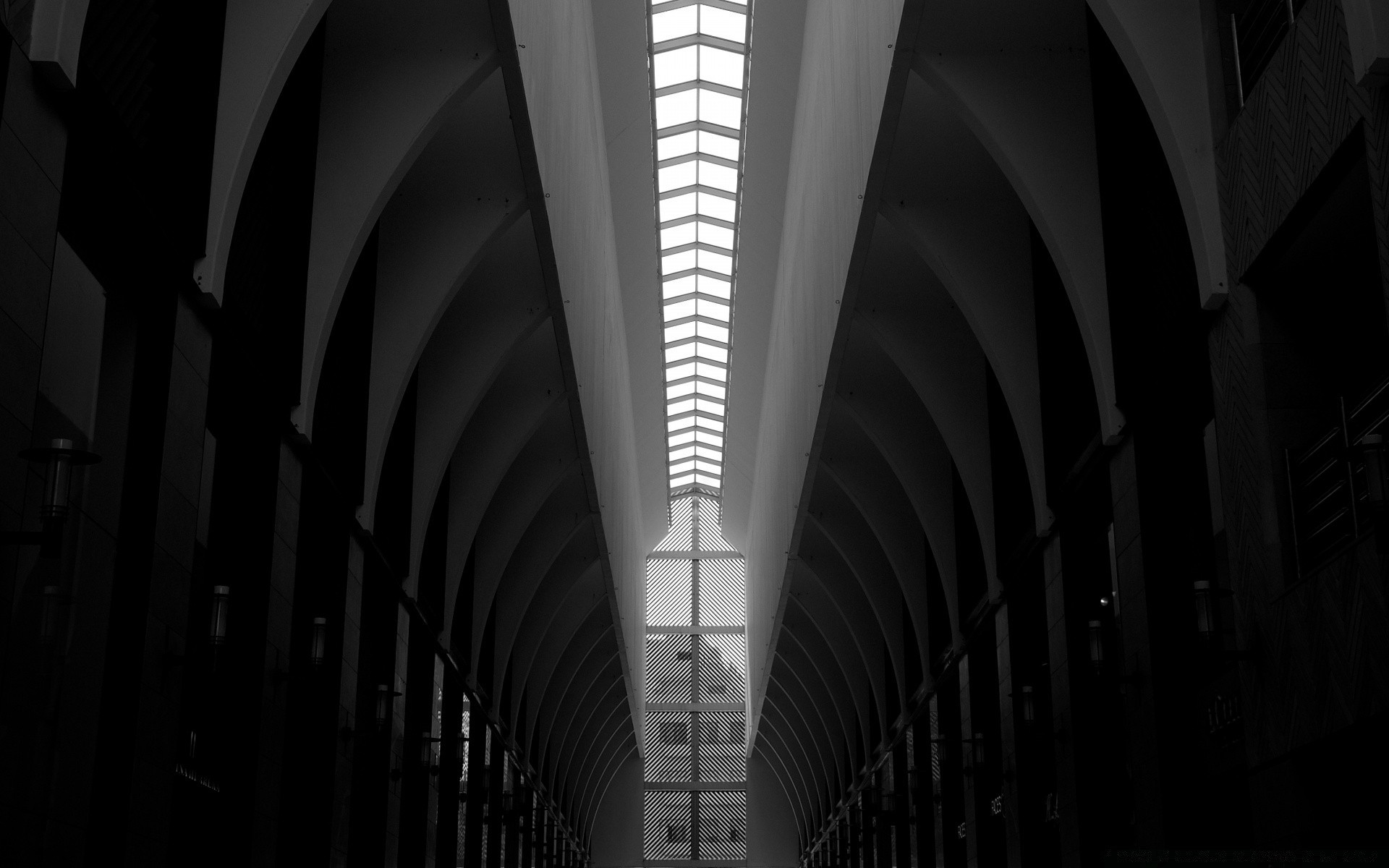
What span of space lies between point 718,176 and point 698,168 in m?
0.54

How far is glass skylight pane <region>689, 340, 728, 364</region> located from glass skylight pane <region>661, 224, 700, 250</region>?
284 inches

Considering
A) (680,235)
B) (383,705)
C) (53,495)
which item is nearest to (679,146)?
(680,235)

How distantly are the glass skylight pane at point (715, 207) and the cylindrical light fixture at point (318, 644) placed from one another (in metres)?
19.1

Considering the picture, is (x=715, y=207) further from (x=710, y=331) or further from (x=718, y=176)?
(x=710, y=331)

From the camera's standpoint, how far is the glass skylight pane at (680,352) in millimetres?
41719

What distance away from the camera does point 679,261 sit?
3544cm

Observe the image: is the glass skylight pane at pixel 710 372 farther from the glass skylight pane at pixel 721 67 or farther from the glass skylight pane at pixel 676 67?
the glass skylight pane at pixel 676 67

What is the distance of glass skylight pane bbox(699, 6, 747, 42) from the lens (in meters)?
25.6

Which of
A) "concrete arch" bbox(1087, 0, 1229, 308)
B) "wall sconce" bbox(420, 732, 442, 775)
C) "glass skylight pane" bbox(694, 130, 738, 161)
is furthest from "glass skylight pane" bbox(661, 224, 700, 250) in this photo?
"concrete arch" bbox(1087, 0, 1229, 308)

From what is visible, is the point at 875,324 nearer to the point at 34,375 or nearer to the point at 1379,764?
the point at 1379,764

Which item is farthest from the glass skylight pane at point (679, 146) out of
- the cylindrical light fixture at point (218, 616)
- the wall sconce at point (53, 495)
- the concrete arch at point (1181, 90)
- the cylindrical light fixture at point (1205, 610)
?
the wall sconce at point (53, 495)

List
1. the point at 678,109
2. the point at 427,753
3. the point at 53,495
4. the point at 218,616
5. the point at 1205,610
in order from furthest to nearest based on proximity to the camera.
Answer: the point at 678,109, the point at 427,753, the point at 1205,610, the point at 218,616, the point at 53,495

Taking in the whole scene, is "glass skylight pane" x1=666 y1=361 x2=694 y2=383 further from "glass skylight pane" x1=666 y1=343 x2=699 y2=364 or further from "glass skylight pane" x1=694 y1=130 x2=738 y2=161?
"glass skylight pane" x1=694 y1=130 x2=738 y2=161

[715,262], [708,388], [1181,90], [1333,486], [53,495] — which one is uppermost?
[708,388]
